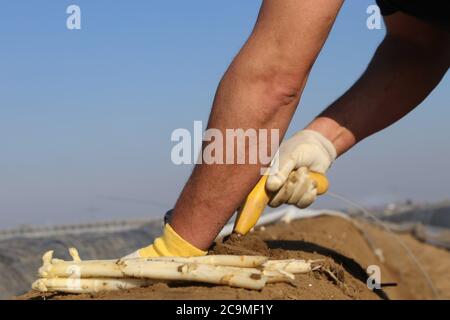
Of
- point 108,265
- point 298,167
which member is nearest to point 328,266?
point 298,167

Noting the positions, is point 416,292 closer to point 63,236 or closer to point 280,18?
point 63,236

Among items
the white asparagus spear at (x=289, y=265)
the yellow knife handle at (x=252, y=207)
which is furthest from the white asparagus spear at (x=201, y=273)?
the yellow knife handle at (x=252, y=207)

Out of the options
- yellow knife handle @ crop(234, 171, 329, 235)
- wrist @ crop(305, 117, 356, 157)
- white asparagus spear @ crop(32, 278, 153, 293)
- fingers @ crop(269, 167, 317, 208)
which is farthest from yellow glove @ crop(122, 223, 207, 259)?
wrist @ crop(305, 117, 356, 157)

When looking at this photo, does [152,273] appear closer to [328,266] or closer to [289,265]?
[289,265]

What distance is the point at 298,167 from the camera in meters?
2.44

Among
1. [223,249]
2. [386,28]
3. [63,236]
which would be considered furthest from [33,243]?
[386,28]

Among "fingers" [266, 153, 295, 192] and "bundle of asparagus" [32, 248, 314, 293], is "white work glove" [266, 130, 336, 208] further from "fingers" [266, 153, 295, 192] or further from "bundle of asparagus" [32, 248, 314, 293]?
"bundle of asparagus" [32, 248, 314, 293]

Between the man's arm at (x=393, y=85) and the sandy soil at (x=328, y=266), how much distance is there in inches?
20.0

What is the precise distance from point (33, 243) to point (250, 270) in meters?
2.37

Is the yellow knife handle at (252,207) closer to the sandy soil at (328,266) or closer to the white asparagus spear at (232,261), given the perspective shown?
the sandy soil at (328,266)

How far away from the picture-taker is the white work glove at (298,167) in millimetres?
Result: 2334

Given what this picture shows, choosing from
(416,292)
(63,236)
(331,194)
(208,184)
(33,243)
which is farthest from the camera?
(416,292)
